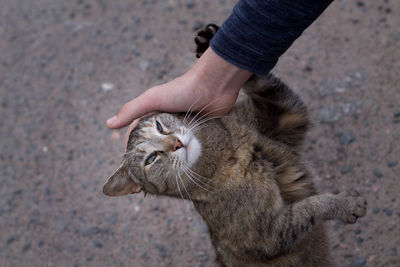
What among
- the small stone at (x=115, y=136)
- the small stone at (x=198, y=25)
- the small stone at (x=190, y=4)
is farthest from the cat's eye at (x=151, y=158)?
the small stone at (x=190, y=4)

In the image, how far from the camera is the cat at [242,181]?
2.53m

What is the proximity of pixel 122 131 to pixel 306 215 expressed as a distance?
2.57m

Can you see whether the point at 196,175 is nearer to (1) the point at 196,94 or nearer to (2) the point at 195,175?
(2) the point at 195,175

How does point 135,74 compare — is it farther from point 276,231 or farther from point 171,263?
point 276,231

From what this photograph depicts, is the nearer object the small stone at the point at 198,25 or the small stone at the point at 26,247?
the small stone at the point at 26,247

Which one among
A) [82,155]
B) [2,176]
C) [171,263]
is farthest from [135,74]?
[171,263]

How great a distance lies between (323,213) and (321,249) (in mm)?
538

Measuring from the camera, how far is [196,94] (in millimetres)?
2785

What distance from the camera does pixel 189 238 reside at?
11.9 ft

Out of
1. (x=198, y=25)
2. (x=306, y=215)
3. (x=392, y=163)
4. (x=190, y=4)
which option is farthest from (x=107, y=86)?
(x=392, y=163)

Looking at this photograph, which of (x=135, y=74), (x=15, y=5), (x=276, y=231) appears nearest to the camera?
(x=276, y=231)

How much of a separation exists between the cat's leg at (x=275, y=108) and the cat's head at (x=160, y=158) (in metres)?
0.58

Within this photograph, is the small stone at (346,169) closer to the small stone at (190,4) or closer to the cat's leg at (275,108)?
the cat's leg at (275,108)

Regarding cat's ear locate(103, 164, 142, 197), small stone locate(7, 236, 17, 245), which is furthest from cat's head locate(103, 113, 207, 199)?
small stone locate(7, 236, 17, 245)
